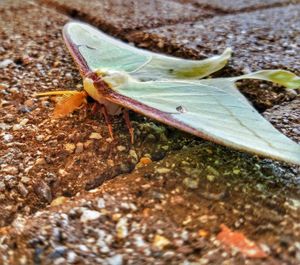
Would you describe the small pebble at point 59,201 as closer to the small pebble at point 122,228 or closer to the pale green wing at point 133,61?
the small pebble at point 122,228

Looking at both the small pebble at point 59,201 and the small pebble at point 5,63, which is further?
the small pebble at point 5,63

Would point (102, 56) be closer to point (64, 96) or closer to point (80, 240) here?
point (64, 96)

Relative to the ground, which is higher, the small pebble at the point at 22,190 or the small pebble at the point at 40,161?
the small pebble at the point at 40,161

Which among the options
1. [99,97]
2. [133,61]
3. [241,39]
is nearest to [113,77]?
[99,97]

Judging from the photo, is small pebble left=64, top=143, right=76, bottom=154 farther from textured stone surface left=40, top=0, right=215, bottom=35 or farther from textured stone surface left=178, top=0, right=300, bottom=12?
textured stone surface left=178, top=0, right=300, bottom=12

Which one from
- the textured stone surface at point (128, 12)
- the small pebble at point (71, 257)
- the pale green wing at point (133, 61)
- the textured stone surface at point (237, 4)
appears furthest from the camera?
the textured stone surface at point (237, 4)

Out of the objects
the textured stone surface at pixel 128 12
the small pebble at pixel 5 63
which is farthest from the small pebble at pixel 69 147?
the textured stone surface at pixel 128 12

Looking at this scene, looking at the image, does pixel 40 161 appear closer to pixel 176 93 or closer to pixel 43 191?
pixel 43 191

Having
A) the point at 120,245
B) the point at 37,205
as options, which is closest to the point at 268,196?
the point at 120,245
